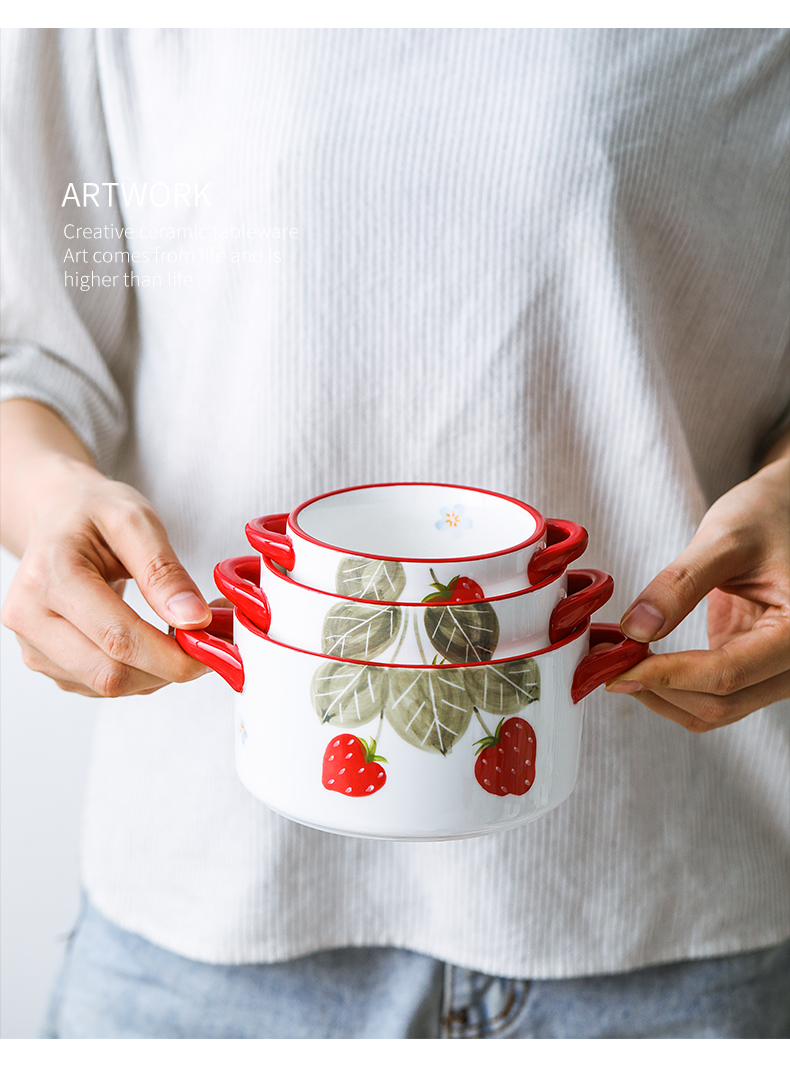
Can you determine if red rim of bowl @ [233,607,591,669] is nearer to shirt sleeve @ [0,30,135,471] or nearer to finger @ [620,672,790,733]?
finger @ [620,672,790,733]

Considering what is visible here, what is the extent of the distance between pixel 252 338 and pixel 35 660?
1.00 feet

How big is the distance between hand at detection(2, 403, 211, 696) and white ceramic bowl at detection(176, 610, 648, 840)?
2.7 inches

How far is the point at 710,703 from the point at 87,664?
0.42 m

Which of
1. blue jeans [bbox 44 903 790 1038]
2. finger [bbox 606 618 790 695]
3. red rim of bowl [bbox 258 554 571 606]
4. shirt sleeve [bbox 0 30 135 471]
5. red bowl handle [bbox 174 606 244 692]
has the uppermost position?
shirt sleeve [bbox 0 30 135 471]

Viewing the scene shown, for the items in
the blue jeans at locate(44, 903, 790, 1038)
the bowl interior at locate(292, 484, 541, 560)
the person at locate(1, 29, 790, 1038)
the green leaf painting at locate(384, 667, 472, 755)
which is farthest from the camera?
the blue jeans at locate(44, 903, 790, 1038)

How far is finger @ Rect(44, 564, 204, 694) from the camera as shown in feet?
1.79

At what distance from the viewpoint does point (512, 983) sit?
2.57 ft

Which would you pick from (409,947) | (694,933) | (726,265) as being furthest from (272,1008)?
(726,265)

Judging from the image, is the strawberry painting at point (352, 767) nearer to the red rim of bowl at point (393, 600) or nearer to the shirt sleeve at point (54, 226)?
the red rim of bowl at point (393, 600)

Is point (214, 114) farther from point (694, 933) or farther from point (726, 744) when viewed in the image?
point (694, 933)

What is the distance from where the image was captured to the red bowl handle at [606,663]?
0.51 meters

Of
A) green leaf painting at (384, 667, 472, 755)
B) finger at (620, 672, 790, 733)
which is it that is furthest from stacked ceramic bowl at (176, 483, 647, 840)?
finger at (620, 672, 790, 733)

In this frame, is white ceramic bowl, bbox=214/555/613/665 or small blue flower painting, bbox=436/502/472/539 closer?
white ceramic bowl, bbox=214/555/613/665

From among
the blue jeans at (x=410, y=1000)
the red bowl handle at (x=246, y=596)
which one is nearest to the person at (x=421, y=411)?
the blue jeans at (x=410, y=1000)
